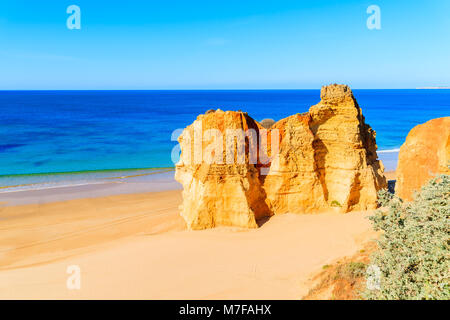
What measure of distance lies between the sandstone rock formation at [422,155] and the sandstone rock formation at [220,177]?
4214 millimetres

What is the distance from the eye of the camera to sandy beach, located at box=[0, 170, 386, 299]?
6863mm

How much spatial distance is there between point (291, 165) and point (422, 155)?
356 centimetres

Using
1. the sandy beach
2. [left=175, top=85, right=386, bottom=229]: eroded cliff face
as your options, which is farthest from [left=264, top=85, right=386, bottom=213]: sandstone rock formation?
the sandy beach

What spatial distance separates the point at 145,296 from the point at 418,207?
216 inches

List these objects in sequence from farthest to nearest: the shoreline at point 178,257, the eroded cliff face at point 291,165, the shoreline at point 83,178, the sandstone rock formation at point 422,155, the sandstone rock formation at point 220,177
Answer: the shoreline at point 83,178 → the eroded cliff face at point 291,165 → the sandstone rock formation at point 220,177 → the sandstone rock formation at point 422,155 → the shoreline at point 178,257

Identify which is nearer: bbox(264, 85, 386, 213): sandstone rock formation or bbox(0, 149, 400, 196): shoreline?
bbox(264, 85, 386, 213): sandstone rock formation

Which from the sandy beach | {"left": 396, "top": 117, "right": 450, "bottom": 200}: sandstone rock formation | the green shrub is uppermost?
{"left": 396, "top": 117, "right": 450, "bottom": 200}: sandstone rock formation

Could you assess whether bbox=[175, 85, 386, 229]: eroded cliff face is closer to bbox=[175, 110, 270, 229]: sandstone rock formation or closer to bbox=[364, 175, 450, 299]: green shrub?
bbox=[175, 110, 270, 229]: sandstone rock formation

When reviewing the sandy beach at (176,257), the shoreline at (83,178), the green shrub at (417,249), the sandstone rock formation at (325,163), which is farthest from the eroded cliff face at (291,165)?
the shoreline at (83,178)

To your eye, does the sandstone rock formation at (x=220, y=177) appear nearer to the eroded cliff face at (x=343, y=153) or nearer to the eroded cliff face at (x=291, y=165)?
the eroded cliff face at (x=291, y=165)

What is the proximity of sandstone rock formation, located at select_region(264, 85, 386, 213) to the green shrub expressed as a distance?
14.0 ft

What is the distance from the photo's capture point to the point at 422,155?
28.2ft

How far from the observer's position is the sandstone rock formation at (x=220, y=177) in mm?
9758

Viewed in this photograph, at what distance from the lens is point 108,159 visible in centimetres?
3077
